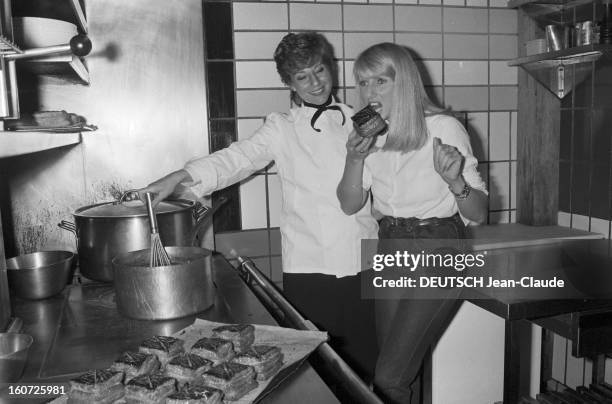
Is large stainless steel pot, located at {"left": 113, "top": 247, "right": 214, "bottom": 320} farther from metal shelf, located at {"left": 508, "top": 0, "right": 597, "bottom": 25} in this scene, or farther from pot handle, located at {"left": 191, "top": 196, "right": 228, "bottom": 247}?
metal shelf, located at {"left": 508, "top": 0, "right": 597, "bottom": 25}

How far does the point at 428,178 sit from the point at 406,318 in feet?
1.34

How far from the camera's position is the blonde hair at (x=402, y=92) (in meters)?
1.54

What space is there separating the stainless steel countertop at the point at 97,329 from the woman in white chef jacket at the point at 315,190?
28 centimetres

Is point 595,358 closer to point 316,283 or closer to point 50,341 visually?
point 316,283

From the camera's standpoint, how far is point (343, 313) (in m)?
1.85

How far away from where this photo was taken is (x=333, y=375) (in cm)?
99

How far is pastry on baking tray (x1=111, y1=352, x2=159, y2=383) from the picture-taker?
38.1 inches

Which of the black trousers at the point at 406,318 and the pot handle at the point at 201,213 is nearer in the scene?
the black trousers at the point at 406,318

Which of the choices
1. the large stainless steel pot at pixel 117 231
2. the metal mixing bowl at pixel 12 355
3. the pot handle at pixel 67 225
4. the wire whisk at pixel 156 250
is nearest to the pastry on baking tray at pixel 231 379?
the metal mixing bowl at pixel 12 355

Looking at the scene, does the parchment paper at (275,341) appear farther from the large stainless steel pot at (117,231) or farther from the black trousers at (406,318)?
the black trousers at (406,318)

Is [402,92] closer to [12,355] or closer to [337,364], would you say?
[337,364]

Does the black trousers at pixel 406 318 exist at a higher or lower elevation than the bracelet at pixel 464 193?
lower

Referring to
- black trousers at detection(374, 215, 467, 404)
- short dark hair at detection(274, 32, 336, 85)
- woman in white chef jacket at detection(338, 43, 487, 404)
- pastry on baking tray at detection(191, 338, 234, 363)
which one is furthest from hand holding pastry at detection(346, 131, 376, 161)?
pastry on baking tray at detection(191, 338, 234, 363)

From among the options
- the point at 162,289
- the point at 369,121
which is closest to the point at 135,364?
the point at 162,289
